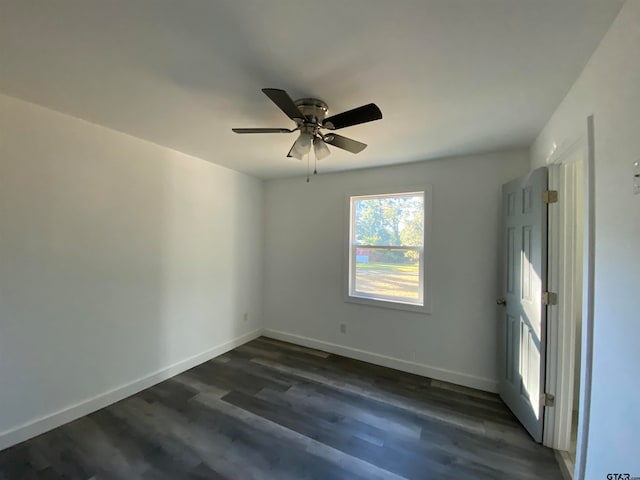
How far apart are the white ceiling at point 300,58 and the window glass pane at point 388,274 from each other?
5.00ft

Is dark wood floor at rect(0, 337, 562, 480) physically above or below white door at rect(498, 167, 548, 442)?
below

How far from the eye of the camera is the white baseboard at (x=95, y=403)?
188 centimetres

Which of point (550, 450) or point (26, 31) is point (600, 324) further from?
point (26, 31)

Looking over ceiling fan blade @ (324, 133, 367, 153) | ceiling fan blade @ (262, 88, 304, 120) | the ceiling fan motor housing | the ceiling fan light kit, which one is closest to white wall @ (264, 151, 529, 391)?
ceiling fan blade @ (324, 133, 367, 153)

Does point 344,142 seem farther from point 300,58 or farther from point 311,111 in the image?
point 300,58

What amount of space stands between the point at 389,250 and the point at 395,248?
83 mm

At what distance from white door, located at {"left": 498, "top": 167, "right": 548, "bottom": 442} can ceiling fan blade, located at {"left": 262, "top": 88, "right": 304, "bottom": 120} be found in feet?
6.11

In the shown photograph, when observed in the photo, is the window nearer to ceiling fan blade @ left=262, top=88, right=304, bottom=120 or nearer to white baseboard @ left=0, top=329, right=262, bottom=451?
ceiling fan blade @ left=262, top=88, right=304, bottom=120

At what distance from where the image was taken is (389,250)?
329 cm

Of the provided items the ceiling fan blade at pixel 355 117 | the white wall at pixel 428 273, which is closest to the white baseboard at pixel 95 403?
the white wall at pixel 428 273

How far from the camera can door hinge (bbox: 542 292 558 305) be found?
6.15ft

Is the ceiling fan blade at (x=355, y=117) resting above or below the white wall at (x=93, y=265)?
above

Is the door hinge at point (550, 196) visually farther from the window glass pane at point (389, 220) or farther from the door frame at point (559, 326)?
the window glass pane at point (389, 220)

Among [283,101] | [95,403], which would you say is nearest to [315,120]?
[283,101]
